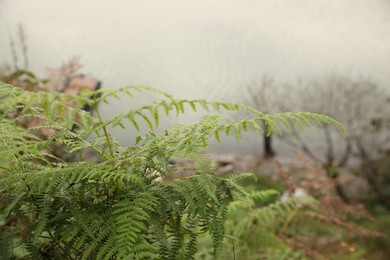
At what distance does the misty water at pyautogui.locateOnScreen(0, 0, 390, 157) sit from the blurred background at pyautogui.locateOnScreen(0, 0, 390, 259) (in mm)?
18

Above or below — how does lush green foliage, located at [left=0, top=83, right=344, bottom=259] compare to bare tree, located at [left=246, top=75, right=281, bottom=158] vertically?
above

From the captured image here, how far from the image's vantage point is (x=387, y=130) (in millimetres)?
7199

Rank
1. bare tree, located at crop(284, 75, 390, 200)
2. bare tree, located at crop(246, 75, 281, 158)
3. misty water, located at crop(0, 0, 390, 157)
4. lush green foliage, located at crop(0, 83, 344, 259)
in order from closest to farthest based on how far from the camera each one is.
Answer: lush green foliage, located at crop(0, 83, 344, 259) < bare tree, located at crop(284, 75, 390, 200) < misty water, located at crop(0, 0, 390, 157) < bare tree, located at crop(246, 75, 281, 158)

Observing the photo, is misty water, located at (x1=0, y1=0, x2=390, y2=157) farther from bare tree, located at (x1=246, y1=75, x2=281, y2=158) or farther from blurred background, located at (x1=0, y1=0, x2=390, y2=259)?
bare tree, located at (x1=246, y1=75, x2=281, y2=158)

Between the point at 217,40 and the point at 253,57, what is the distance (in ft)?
2.32

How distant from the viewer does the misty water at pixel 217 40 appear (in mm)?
7555

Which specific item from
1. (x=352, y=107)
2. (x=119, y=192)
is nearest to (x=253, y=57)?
(x=352, y=107)

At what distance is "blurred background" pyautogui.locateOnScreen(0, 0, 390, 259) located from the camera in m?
7.24

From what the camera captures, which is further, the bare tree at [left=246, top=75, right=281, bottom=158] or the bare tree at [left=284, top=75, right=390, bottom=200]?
the bare tree at [left=246, top=75, right=281, bottom=158]

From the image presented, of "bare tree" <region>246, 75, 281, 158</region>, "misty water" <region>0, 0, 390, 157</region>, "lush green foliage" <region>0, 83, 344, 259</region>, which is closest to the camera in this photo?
"lush green foliage" <region>0, 83, 344, 259</region>

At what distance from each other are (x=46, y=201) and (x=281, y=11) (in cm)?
788

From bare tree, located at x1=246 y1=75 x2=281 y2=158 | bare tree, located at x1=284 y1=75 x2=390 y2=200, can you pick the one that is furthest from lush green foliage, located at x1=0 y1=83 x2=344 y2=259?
bare tree, located at x1=246 y1=75 x2=281 y2=158

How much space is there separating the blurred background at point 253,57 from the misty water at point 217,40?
18mm

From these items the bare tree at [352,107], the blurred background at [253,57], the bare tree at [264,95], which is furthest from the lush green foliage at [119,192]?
the bare tree at [264,95]
